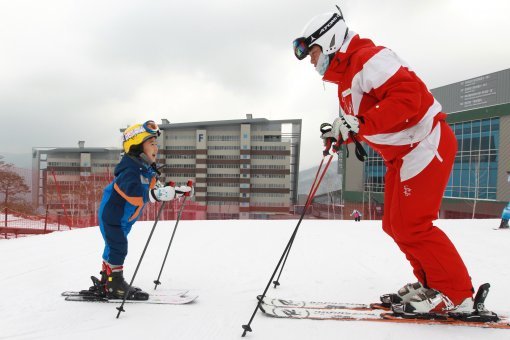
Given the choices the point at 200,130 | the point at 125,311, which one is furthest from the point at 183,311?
the point at 200,130

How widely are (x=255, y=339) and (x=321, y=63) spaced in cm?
187

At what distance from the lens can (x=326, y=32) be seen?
221cm

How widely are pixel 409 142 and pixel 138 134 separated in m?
2.14

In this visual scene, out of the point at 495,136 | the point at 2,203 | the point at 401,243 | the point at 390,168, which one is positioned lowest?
the point at 2,203

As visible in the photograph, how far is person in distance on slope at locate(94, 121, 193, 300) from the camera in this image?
2588 millimetres

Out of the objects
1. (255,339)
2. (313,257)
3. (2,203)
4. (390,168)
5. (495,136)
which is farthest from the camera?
(2,203)

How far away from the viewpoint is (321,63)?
2.30m

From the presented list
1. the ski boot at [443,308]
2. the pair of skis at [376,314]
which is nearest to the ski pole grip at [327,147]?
the pair of skis at [376,314]

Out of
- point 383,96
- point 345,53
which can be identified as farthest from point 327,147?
point 345,53

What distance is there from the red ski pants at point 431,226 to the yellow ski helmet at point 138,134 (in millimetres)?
2029

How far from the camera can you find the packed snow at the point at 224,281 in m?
1.94

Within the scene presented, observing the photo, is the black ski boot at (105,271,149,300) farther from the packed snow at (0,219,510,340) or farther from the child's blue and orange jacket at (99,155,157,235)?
the child's blue and orange jacket at (99,155,157,235)

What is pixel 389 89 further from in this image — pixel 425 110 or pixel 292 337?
pixel 292 337

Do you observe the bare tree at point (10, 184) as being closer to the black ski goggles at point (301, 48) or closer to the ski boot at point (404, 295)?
the black ski goggles at point (301, 48)
